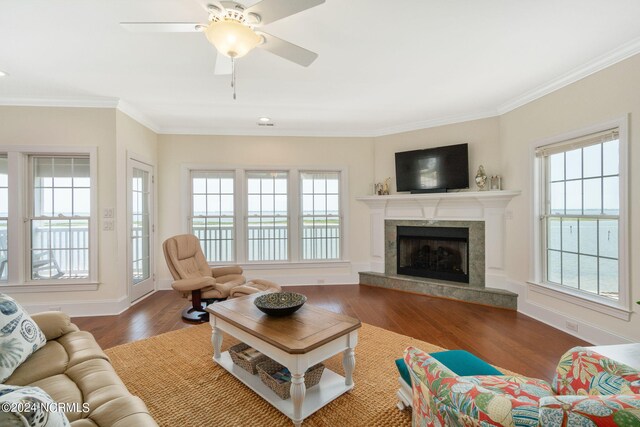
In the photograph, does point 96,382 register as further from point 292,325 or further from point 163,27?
point 163,27

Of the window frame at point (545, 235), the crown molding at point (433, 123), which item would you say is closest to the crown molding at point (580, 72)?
the crown molding at point (433, 123)

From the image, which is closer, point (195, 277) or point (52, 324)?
point (52, 324)

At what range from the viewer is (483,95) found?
11.1 feet

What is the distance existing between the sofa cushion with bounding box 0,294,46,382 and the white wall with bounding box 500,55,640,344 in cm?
440

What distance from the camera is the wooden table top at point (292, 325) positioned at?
1.67m

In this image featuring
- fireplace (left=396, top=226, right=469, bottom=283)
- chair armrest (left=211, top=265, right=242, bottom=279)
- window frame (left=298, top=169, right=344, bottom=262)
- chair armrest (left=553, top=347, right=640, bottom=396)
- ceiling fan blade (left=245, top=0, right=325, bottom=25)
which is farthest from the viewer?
window frame (left=298, top=169, right=344, bottom=262)

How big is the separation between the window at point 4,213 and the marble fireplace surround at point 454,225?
15.4 feet

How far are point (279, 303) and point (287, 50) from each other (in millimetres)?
1781

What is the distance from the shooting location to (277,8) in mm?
1489

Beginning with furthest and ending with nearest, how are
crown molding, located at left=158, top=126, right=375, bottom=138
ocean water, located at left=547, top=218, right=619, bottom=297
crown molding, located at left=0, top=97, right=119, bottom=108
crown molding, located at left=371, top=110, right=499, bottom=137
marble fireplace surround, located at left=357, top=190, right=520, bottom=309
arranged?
crown molding, located at left=158, top=126, right=375, bottom=138, crown molding, located at left=371, top=110, right=499, bottom=137, marble fireplace surround, located at left=357, top=190, right=520, bottom=309, crown molding, located at left=0, top=97, right=119, bottom=108, ocean water, located at left=547, top=218, right=619, bottom=297

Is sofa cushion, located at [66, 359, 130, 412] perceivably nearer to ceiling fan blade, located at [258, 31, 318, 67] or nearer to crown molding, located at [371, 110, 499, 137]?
ceiling fan blade, located at [258, 31, 318, 67]

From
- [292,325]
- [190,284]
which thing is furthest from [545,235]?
[190,284]

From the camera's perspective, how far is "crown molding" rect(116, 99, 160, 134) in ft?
11.6

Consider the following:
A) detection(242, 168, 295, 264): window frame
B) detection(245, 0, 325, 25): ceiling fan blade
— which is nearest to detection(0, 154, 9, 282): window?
detection(242, 168, 295, 264): window frame
